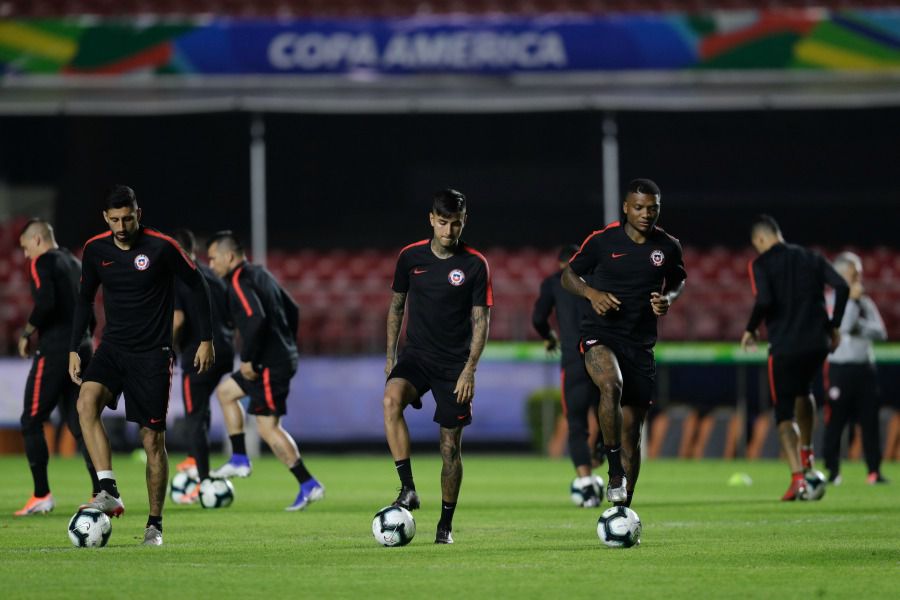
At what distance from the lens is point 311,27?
24344 mm

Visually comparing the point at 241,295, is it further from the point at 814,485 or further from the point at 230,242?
the point at 814,485

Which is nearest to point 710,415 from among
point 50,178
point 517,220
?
point 517,220

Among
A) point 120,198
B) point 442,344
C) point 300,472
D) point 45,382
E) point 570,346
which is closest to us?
point 120,198

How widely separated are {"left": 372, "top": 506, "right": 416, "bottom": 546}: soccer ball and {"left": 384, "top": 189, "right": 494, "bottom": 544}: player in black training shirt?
195 mm

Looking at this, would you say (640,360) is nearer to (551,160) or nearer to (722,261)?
(722,261)

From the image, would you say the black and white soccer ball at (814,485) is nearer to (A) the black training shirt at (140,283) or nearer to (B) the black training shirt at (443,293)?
(B) the black training shirt at (443,293)

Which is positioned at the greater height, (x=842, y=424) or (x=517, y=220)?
(x=842, y=424)

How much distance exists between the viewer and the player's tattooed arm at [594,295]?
9.60 metres

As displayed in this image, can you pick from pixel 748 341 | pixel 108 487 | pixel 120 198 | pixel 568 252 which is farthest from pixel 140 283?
pixel 748 341

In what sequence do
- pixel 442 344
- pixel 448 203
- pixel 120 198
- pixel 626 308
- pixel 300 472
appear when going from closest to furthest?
pixel 120 198
pixel 448 203
pixel 442 344
pixel 626 308
pixel 300 472

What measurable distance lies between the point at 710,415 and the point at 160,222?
1394 centimetres

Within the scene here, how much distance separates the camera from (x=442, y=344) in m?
9.53

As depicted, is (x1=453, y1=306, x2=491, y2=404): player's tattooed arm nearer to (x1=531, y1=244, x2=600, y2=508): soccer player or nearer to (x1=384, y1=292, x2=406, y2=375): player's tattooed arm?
(x1=384, y1=292, x2=406, y2=375): player's tattooed arm

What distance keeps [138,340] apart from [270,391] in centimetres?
378
